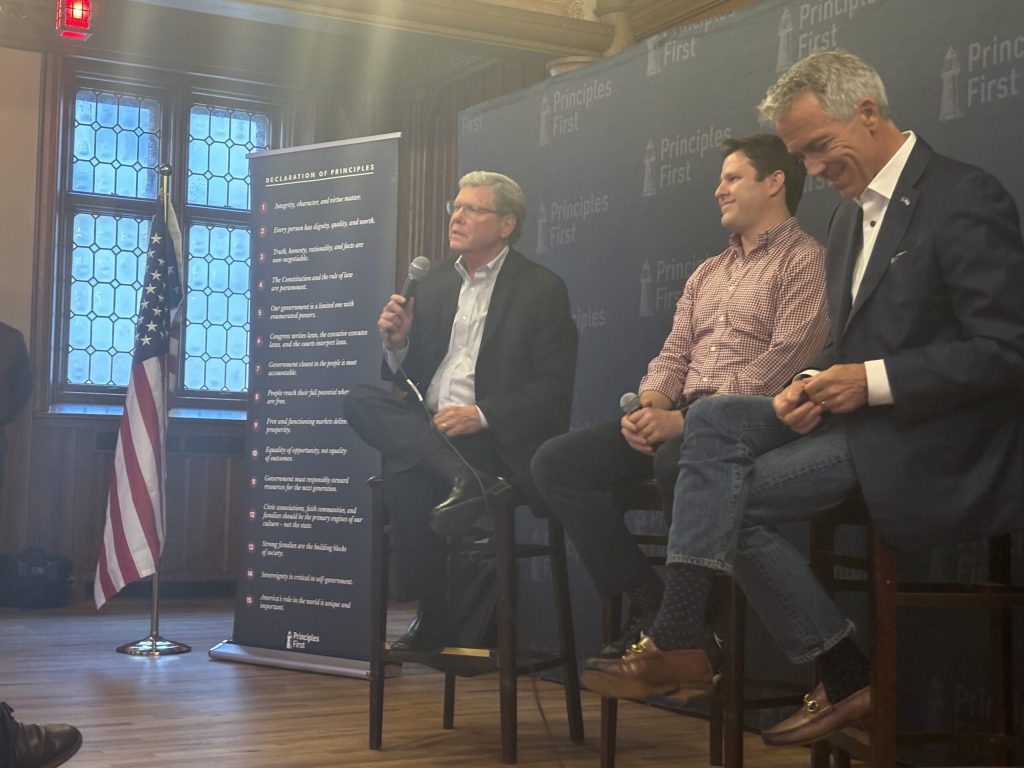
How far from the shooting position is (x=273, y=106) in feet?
25.4

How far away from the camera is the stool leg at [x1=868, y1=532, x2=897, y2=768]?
2.13 m

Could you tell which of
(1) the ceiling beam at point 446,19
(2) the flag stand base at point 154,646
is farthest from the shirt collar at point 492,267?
(1) the ceiling beam at point 446,19

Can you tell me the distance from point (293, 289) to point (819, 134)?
2.78m

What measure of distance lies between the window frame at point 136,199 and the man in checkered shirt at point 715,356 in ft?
15.4

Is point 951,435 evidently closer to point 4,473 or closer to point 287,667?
point 287,667

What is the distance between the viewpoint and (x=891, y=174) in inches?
91.0

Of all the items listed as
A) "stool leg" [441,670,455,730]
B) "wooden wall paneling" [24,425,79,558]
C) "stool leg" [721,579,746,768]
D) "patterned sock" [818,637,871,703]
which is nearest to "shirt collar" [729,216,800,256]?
"stool leg" [721,579,746,768]

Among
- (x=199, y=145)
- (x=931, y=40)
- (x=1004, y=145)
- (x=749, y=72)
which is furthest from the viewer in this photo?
(x=199, y=145)

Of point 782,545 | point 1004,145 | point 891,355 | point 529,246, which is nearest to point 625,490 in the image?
point 782,545

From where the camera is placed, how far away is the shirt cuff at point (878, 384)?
2154 mm

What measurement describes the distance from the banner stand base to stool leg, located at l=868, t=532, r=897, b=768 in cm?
248

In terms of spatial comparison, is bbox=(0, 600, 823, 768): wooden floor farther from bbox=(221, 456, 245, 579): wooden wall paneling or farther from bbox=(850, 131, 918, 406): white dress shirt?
bbox=(221, 456, 245, 579): wooden wall paneling

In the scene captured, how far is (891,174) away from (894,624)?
2.70 ft

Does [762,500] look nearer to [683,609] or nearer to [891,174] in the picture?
[683,609]
